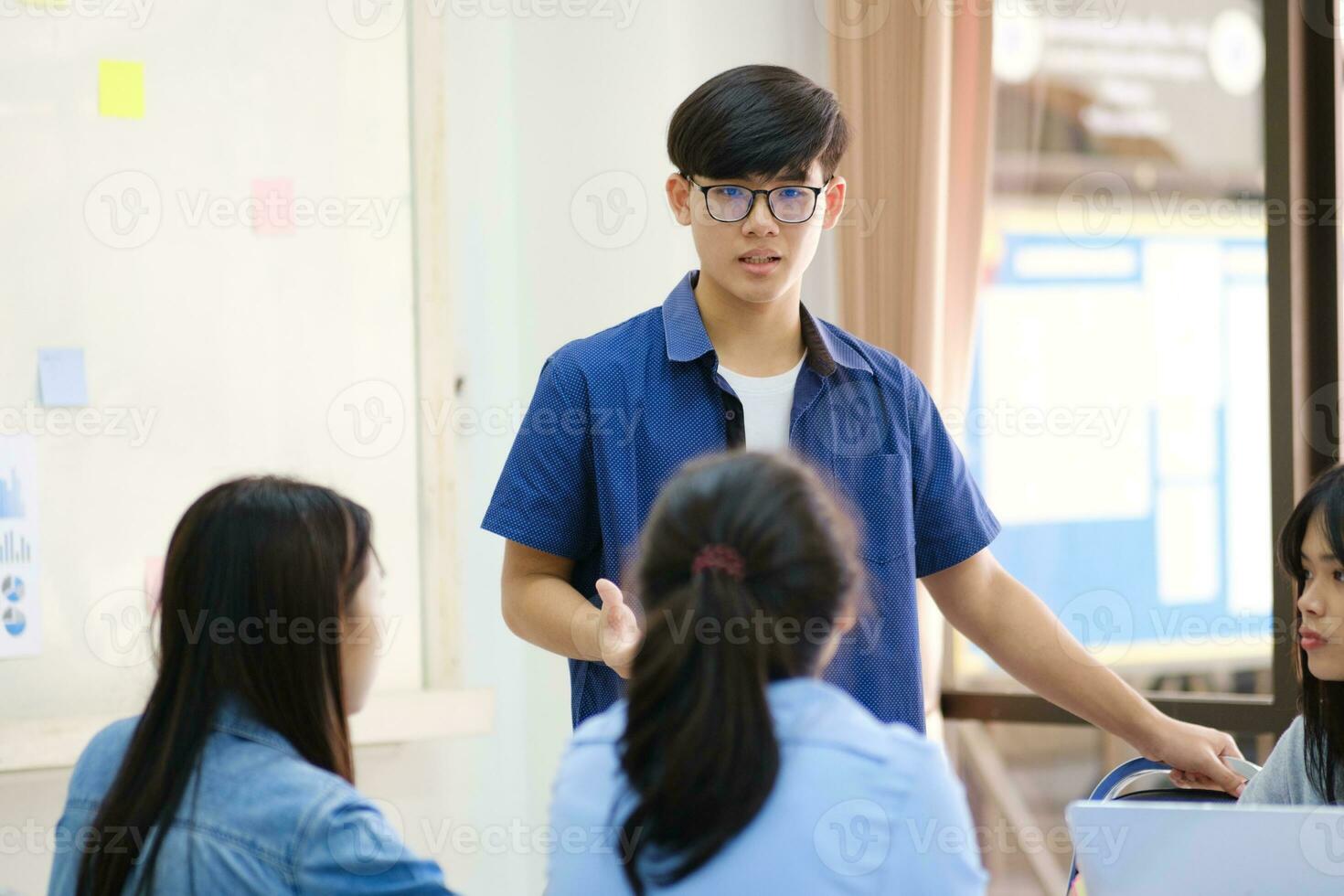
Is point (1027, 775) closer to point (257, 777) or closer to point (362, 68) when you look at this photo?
point (362, 68)

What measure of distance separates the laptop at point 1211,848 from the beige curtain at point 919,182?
1.58 metres

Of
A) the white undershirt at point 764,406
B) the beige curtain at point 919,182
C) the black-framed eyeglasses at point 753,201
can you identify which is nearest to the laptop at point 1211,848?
the white undershirt at point 764,406

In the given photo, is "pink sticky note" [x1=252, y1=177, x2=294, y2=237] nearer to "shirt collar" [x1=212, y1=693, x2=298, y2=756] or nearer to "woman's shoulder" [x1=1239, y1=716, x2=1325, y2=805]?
"shirt collar" [x1=212, y1=693, x2=298, y2=756]

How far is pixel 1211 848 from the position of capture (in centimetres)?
112

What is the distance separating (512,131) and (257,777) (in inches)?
78.3

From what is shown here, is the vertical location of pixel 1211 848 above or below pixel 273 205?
below

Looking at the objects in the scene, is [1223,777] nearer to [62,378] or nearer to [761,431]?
[761,431]

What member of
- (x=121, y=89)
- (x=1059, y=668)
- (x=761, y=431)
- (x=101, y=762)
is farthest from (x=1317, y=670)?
(x=121, y=89)

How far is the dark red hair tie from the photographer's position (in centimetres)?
102

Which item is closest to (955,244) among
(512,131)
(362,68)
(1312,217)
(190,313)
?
(1312,217)

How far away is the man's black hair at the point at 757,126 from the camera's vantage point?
1.60m

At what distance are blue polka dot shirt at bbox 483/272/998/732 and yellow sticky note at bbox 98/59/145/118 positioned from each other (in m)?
1.21

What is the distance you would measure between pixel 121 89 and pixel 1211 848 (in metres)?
2.21

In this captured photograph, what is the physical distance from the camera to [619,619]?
1.37m
